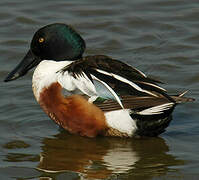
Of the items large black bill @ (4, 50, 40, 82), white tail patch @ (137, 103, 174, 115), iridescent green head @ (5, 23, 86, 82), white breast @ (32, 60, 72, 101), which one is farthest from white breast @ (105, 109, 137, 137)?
large black bill @ (4, 50, 40, 82)

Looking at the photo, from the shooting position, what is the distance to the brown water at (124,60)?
6191 millimetres

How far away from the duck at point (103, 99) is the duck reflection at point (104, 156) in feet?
0.37

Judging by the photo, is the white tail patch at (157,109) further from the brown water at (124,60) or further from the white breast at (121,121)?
the brown water at (124,60)

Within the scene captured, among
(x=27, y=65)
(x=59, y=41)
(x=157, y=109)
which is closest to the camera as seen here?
(x=157, y=109)

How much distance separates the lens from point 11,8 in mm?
10336

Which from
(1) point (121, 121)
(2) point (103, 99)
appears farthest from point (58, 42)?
(1) point (121, 121)

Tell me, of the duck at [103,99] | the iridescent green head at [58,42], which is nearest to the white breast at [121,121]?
the duck at [103,99]

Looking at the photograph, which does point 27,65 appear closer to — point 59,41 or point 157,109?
point 59,41

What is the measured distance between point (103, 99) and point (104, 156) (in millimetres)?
524

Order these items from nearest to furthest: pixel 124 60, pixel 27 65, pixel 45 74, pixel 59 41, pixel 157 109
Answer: pixel 157 109
pixel 45 74
pixel 59 41
pixel 27 65
pixel 124 60

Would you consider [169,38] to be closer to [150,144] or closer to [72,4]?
[72,4]

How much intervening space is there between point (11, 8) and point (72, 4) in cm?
90

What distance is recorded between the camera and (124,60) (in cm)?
879

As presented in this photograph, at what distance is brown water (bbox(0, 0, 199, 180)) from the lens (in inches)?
244
